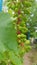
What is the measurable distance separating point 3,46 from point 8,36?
26 millimetres

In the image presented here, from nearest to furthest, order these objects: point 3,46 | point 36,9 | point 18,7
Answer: point 3,46, point 18,7, point 36,9

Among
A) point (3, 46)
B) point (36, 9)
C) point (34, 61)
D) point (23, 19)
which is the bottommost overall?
point (3, 46)

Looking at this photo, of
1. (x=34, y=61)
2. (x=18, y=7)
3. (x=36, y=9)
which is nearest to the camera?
(x=18, y=7)

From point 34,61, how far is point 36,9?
169cm

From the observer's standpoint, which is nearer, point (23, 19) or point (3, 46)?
point (3, 46)

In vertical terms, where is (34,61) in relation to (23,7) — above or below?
above

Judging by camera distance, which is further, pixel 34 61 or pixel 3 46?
pixel 34 61

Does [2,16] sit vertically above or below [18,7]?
below

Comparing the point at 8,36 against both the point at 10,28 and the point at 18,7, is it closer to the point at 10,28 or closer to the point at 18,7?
the point at 10,28

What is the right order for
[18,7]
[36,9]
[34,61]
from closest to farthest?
[18,7], [34,61], [36,9]

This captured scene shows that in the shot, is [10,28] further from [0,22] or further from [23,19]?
[23,19]

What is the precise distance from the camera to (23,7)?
2.96 ft

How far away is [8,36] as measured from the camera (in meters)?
0.37

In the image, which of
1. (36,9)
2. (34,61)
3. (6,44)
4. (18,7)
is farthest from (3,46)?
(36,9)
